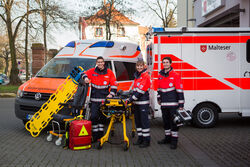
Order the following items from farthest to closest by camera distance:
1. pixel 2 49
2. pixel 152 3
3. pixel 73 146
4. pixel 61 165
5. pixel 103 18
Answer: pixel 2 49
pixel 152 3
pixel 103 18
pixel 73 146
pixel 61 165

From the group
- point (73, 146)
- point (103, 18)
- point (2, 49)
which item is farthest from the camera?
point (2, 49)

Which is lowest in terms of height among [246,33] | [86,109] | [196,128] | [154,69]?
[196,128]

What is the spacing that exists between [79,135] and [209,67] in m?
4.42

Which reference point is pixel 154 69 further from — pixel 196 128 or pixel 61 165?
pixel 61 165

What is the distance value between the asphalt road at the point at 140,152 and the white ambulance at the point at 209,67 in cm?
79

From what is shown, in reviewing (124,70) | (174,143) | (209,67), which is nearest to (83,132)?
(174,143)

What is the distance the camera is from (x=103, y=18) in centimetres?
2183

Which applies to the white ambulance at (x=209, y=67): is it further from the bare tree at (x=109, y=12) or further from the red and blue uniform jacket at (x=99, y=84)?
the bare tree at (x=109, y=12)

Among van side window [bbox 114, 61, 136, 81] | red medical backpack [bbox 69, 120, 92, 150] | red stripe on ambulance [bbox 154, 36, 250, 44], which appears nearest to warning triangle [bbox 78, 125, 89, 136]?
red medical backpack [bbox 69, 120, 92, 150]

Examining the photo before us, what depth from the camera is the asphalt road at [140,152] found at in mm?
5215

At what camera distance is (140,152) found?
589 cm

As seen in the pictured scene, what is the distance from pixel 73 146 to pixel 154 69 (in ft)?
11.0

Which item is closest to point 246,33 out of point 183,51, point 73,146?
point 183,51

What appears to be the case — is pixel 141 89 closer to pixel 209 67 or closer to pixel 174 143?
pixel 174 143
